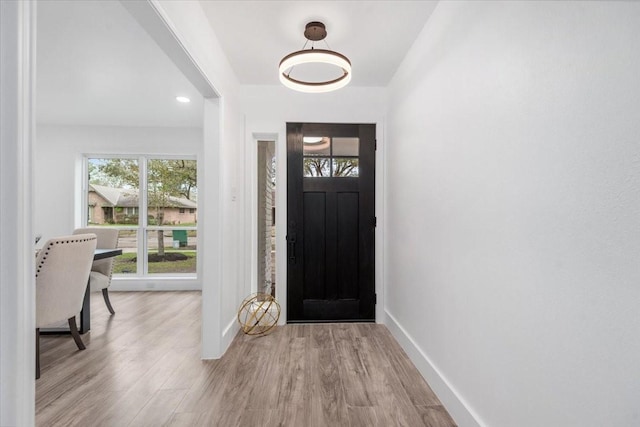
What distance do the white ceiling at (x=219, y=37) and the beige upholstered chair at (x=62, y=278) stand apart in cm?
159

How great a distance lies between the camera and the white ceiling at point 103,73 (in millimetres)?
2180

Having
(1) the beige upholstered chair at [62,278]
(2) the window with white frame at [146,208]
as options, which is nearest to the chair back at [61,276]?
(1) the beige upholstered chair at [62,278]

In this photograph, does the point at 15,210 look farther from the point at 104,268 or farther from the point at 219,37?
the point at 104,268

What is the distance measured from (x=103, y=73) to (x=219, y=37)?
4.81ft

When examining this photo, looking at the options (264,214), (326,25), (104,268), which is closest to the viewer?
(326,25)

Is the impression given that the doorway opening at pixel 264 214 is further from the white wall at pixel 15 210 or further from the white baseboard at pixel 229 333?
the white wall at pixel 15 210

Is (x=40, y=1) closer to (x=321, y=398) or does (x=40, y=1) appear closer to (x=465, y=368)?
(x=321, y=398)

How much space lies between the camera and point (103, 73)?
2996 millimetres

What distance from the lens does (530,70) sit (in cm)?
113

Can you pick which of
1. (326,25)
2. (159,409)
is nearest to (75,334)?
(159,409)

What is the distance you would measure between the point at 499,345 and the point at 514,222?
544 mm

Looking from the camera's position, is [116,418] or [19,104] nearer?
[19,104]

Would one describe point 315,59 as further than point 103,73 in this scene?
No

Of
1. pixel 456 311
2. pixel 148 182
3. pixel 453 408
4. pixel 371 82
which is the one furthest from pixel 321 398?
pixel 148 182
